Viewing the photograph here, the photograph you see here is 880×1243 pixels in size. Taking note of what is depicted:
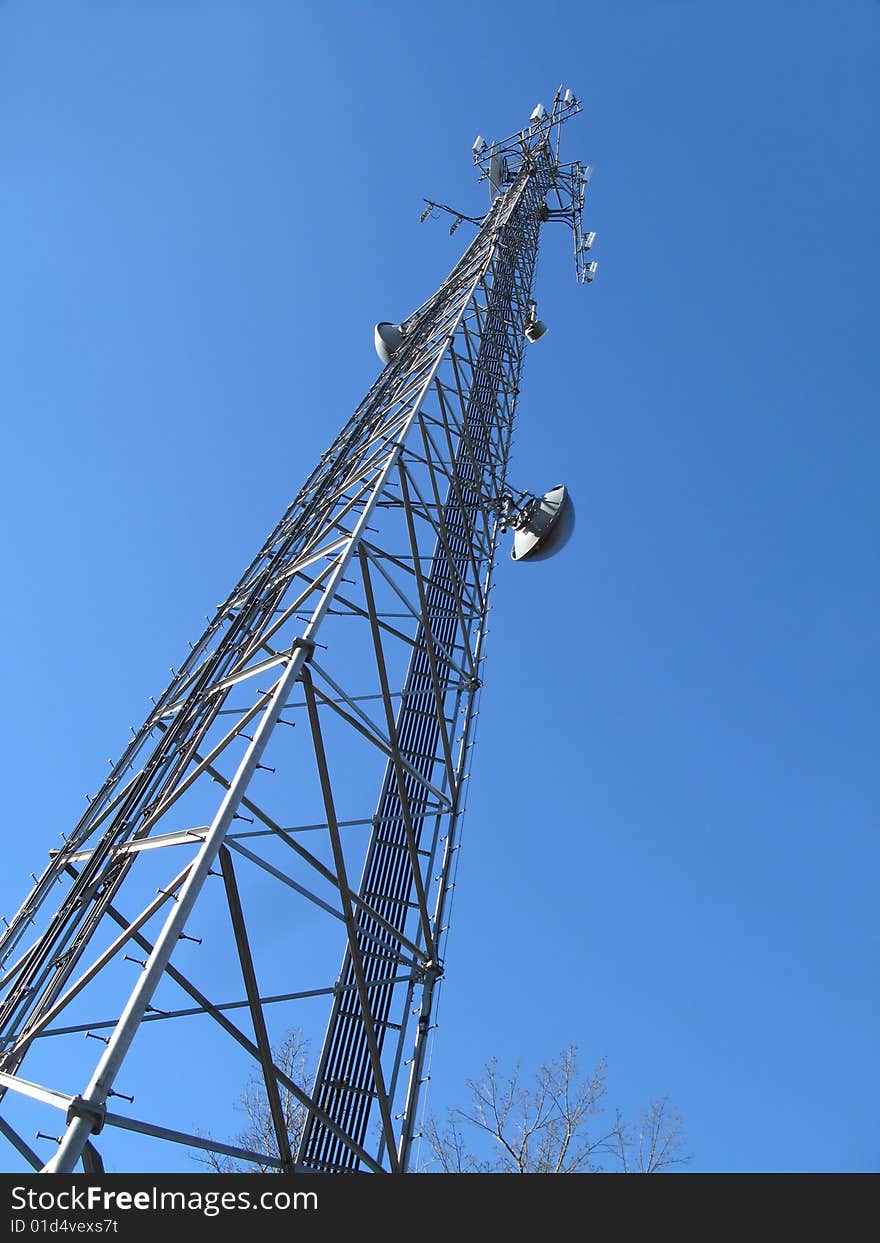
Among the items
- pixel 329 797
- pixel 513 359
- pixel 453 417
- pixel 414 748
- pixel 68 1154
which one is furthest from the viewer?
pixel 513 359

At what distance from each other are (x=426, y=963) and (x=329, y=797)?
106 inches

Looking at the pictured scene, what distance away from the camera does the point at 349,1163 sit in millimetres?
10492

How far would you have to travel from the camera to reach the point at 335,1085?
35.5ft

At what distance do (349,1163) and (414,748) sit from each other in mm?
6885
